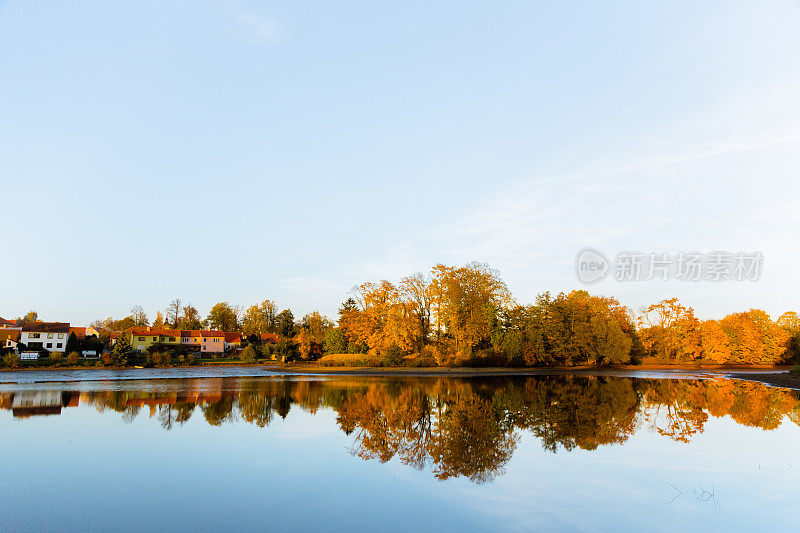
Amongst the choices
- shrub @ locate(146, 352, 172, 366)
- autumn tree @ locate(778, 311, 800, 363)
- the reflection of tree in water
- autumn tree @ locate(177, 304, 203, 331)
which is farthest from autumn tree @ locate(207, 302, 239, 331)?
autumn tree @ locate(778, 311, 800, 363)

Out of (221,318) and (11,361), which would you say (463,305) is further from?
(221,318)

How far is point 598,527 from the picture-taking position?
7.64 m

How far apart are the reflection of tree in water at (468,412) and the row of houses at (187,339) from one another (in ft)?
230

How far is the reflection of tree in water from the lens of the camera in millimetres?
13195

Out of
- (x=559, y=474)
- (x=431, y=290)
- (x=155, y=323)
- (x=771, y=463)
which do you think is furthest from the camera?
(x=155, y=323)

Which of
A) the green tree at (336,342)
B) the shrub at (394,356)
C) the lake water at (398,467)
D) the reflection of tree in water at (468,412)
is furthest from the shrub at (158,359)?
the lake water at (398,467)

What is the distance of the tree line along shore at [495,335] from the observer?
54562mm

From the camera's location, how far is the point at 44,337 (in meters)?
79.7

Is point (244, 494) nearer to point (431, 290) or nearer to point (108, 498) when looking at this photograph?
point (108, 498)

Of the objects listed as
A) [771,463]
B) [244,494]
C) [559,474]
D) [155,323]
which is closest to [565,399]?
[771,463]

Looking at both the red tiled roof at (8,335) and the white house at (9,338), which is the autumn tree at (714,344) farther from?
the red tiled roof at (8,335)

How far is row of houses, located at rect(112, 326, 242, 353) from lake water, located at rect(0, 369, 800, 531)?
76.4m

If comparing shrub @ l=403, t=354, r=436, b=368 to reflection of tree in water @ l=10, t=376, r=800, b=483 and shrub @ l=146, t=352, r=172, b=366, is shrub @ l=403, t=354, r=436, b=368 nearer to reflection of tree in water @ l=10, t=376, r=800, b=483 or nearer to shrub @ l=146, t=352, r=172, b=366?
reflection of tree in water @ l=10, t=376, r=800, b=483

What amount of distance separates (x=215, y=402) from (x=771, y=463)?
844 inches
